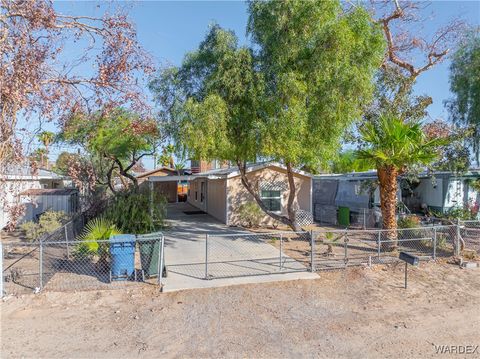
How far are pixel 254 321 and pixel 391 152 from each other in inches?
283

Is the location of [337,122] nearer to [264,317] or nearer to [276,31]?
[276,31]

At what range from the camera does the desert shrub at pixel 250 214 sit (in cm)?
1728

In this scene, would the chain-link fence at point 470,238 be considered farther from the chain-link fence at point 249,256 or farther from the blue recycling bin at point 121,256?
the blue recycling bin at point 121,256

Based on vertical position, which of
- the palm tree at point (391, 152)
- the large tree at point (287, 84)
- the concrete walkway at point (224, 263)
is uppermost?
the large tree at point (287, 84)

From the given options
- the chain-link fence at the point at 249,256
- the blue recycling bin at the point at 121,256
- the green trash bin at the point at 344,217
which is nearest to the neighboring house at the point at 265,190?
the green trash bin at the point at 344,217

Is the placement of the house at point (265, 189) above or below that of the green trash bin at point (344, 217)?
above

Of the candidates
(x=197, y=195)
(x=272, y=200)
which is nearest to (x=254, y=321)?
(x=272, y=200)

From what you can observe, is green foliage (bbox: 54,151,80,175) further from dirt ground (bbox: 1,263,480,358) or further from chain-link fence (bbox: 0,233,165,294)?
dirt ground (bbox: 1,263,480,358)

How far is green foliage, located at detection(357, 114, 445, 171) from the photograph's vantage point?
10.7 m

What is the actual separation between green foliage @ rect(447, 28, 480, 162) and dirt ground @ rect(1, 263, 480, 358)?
11.5 m

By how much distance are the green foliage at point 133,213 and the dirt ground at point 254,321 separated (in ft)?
20.8

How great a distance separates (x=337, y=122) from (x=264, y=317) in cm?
655

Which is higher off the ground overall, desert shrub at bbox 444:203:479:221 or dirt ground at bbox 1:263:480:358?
desert shrub at bbox 444:203:479:221

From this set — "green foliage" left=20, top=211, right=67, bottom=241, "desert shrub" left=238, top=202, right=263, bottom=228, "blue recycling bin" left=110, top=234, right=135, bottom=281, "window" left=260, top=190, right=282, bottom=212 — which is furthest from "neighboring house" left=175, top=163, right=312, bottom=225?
"blue recycling bin" left=110, top=234, right=135, bottom=281
